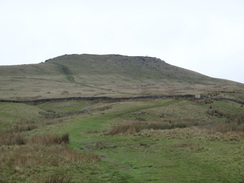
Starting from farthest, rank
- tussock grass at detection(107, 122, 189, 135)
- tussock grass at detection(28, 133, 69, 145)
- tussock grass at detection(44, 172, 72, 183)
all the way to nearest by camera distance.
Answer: tussock grass at detection(107, 122, 189, 135) < tussock grass at detection(28, 133, 69, 145) < tussock grass at detection(44, 172, 72, 183)

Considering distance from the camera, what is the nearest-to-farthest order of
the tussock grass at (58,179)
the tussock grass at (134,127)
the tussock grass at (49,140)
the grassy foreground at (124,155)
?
the tussock grass at (58,179)
the grassy foreground at (124,155)
the tussock grass at (49,140)
the tussock grass at (134,127)

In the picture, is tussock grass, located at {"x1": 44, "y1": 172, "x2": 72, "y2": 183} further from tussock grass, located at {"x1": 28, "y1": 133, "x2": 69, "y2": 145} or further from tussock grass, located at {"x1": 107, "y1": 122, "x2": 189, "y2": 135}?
tussock grass, located at {"x1": 107, "y1": 122, "x2": 189, "y2": 135}

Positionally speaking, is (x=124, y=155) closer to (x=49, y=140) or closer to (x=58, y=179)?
(x=49, y=140)

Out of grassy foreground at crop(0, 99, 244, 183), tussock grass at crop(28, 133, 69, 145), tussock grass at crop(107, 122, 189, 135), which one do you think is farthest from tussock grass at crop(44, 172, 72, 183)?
tussock grass at crop(107, 122, 189, 135)

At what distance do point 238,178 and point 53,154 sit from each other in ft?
40.5

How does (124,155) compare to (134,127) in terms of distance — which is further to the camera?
(134,127)

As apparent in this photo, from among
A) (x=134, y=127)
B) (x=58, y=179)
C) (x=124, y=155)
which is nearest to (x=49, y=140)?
(x=124, y=155)

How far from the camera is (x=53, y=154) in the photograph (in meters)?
18.8

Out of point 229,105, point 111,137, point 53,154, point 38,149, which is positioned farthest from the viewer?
point 229,105

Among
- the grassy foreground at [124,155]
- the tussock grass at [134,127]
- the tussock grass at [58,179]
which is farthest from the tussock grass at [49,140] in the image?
the tussock grass at [58,179]

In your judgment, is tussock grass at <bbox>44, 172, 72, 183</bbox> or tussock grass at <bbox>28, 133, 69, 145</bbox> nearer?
tussock grass at <bbox>44, 172, 72, 183</bbox>

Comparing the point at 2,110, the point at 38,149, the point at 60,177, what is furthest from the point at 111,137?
the point at 2,110

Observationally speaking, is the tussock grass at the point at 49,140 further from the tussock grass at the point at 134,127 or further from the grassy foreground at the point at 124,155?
the tussock grass at the point at 134,127

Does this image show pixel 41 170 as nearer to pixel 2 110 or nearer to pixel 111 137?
pixel 111 137
